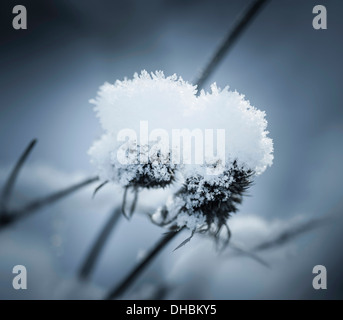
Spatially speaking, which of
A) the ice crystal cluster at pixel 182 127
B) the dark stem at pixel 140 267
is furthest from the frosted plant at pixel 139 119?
the dark stem at pixel 140 267

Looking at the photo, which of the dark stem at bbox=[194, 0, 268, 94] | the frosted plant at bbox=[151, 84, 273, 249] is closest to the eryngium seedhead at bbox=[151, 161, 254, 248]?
the frosted plant at bbox=[151, 84, 273, 249]

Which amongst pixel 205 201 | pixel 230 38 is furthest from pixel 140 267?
pixel 230 38

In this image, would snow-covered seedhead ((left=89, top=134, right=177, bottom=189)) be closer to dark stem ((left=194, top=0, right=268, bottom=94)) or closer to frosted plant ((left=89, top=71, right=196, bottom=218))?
frosted plant ((left=89, top=71, right=196, bottom=218))
